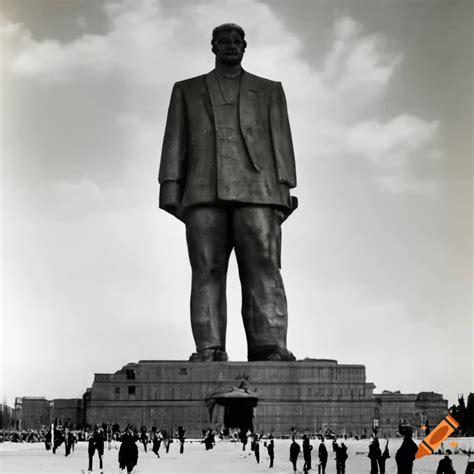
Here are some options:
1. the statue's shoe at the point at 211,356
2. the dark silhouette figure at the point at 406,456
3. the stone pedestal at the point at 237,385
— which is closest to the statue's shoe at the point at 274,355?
the stone pedestal at the point at 237,385

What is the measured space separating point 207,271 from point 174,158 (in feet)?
10.2

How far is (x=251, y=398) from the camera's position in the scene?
81.1ft

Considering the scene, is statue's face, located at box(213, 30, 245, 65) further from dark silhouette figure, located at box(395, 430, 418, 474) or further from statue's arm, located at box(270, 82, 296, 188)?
dark silhouette figure, located at box(395, 430, 418, 474)

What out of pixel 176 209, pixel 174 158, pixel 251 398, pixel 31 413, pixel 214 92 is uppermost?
pixel 214 92

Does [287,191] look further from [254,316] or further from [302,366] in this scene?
[302,366]

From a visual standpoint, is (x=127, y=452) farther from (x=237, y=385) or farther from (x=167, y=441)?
(x=237, y=385)

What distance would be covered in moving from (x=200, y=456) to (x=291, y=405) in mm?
10082

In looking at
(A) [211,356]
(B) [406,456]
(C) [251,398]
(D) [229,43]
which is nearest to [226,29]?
(D) [229,43]

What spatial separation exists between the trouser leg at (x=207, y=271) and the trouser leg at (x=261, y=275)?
0.47 metres

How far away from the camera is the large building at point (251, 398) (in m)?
25.8

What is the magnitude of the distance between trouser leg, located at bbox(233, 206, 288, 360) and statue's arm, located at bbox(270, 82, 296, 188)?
1.01 metres

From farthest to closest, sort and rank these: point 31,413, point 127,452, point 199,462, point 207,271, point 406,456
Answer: point 31,413 < point 207,271 < point 199,462 < point 127,452 < point 406,456

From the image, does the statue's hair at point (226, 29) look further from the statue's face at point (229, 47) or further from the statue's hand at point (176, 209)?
the statue's hand at point (176, 209)

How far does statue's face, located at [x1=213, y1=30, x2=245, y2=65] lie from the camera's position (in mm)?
25734
